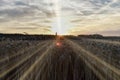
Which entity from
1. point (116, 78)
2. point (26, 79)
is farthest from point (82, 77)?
point (26, 79)

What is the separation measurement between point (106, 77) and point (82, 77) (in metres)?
0.80

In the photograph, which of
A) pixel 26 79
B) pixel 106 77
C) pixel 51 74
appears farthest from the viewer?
pixel 51 74

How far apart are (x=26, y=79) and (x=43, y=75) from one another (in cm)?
129

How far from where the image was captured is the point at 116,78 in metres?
10.7

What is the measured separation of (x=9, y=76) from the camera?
36.5 ft

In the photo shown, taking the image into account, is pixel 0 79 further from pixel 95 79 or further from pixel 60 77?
pixel 95 79

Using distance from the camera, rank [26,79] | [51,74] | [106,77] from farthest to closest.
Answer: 1. [51,74]
2. [106,77]
3. [26,79]

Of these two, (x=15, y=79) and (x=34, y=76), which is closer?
(x=15, y=79)

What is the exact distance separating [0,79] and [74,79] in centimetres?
233

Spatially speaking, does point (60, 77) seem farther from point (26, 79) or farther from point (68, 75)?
point (26, 79)

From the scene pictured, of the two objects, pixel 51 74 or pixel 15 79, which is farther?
pixel 51 74

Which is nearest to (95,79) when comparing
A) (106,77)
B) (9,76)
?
(106,77)

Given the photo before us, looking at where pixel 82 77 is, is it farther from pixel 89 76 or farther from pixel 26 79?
pixel 26 79

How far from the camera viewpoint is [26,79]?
10141 mm
